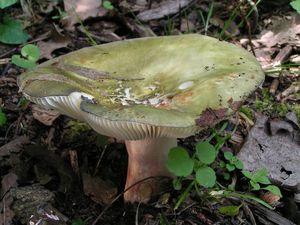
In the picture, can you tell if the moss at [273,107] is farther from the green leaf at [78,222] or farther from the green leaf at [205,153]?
the green leaf at [78,222]

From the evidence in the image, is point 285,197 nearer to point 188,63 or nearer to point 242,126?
point 242,126

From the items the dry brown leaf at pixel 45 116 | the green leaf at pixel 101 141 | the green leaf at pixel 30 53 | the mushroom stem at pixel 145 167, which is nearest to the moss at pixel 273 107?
the mushroom stem at pixel 145 167

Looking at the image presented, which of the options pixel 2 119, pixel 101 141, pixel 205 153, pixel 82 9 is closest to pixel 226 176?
pixel 205 153

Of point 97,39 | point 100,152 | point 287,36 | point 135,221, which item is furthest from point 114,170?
point 287,36

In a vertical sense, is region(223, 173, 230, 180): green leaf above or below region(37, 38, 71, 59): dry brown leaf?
below

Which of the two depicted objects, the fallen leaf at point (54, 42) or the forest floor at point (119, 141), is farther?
the fallen leaf at point (54, 42)

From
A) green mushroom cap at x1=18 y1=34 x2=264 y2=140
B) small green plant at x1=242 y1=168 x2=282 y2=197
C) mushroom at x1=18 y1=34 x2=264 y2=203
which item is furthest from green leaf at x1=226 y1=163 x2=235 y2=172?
green mushroom cap at x1=18 y1=34 x2=264 y2=140

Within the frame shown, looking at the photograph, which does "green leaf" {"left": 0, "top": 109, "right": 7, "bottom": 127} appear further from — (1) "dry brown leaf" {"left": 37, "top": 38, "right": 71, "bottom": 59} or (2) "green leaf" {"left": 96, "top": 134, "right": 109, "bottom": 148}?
(1) "dry brown leaf" {"left": 37, "top": 38, "right": 71, "bottom": 59}
